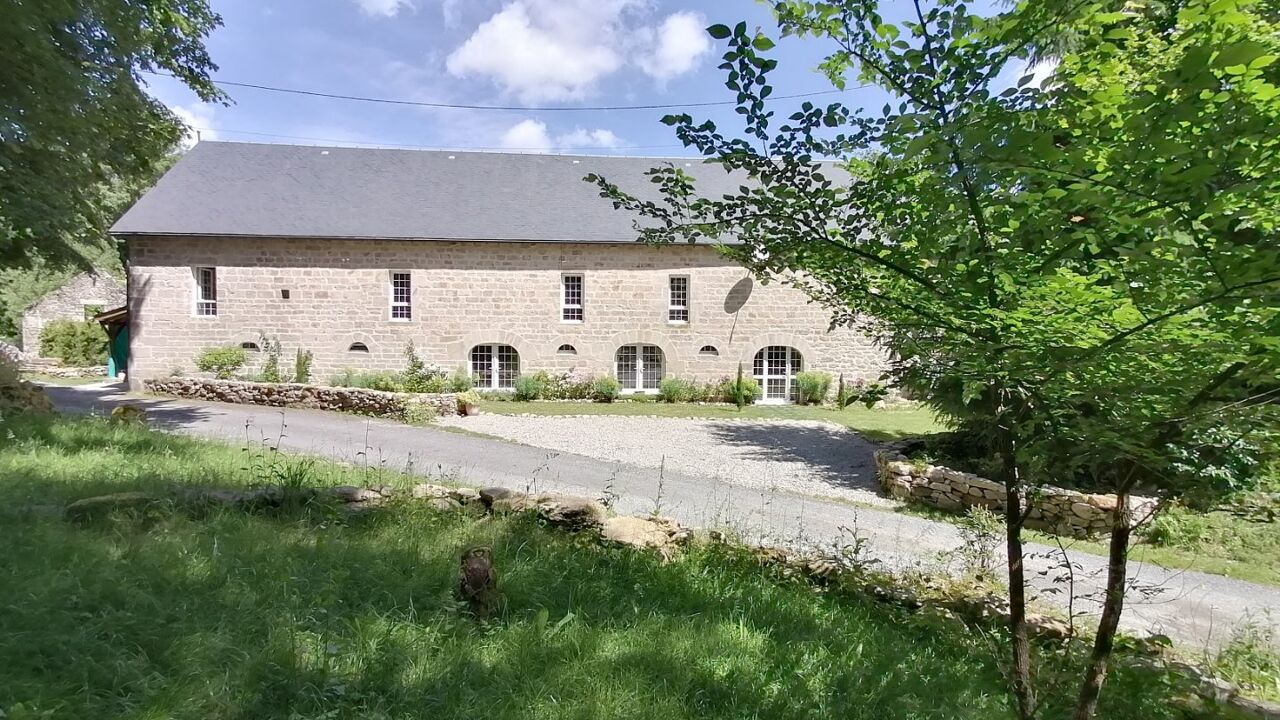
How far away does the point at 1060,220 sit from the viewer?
1743mm

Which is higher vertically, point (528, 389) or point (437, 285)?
point (437, 285)

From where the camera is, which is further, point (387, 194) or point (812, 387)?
point (387, 194)

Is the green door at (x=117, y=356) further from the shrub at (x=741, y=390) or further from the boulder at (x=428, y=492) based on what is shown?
the boulder at (x=428, y=492)

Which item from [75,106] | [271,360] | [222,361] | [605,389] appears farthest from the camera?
[605,389]

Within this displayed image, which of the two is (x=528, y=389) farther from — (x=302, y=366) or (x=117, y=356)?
(x=117, y=356)

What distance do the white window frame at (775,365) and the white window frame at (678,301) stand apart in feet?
8.94

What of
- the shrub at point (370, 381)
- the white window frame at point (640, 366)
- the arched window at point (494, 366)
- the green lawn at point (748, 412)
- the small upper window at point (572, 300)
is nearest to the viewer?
the green lawn at point (748, 412)

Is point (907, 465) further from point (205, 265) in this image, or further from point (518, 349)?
point (205, 265)

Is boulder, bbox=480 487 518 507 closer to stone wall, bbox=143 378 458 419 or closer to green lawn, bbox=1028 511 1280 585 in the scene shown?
green lawn, bbox=1028 511 1280 585

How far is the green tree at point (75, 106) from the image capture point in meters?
5.70

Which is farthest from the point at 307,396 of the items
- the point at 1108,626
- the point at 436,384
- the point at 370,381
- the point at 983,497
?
the point at 1108,626

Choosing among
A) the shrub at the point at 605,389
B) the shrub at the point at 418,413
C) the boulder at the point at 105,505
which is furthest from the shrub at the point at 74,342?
the boulder at the point at 105,505

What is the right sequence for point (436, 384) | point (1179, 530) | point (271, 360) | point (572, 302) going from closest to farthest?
point (1179, 530) → point (436, 384) → point (271, 360) → point (572, 302)

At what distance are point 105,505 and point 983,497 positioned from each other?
29.4ft
